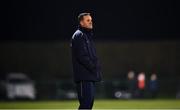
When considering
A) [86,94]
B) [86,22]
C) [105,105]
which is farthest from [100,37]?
[86,94]

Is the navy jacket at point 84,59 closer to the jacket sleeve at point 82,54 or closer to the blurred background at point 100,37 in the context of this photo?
the jacket sleeve at point 82,54

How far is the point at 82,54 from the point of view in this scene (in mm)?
10477

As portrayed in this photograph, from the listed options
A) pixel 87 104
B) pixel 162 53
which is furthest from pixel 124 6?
pixel 87 104

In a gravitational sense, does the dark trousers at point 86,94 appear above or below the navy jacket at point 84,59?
below

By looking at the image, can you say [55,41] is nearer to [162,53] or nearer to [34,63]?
[34,63]

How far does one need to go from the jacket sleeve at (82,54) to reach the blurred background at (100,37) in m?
25.5

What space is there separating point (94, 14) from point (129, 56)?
13.7ft

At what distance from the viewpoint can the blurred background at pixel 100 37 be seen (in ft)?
124

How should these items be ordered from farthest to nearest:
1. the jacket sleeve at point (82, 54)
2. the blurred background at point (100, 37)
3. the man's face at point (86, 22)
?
the blurred background at point (100, 37)
the man's face at point (86, 22)
the jacket sleeve at point (82, 54)

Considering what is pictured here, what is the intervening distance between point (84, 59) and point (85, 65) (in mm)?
102

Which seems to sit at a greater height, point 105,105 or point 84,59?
point 84,59

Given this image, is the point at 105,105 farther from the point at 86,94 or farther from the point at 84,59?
the point at 84,59

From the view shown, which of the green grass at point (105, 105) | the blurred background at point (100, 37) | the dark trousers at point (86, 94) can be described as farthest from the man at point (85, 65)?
the blurred background at point (100, 37)

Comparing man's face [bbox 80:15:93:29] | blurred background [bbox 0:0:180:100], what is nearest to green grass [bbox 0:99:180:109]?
blurred background [bbox 0:0:180:100]
